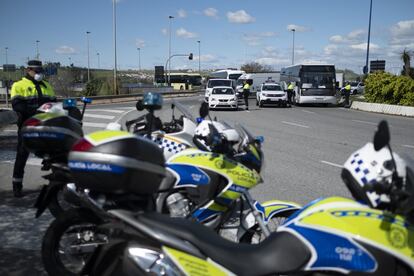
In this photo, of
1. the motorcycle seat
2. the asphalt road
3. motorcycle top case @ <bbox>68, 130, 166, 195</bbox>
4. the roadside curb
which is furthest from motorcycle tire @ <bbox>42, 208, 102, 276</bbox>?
the roadside curb

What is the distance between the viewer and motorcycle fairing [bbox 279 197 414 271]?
→ 2.29 metres

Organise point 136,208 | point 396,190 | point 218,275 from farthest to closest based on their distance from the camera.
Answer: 1. point 136,208
2. point 218,275
3. point 396,190

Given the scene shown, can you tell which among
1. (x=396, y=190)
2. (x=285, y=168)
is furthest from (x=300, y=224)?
(x=285, y=168)

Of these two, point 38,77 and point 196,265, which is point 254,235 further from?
point 38,77

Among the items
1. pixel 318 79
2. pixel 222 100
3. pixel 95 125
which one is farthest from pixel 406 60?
pixel 95 125

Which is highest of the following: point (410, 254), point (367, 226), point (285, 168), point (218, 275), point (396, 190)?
point (396, 190)

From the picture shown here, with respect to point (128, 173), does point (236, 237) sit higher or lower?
lower

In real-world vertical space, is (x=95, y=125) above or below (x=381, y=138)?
below

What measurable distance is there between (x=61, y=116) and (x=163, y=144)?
47.2 inches

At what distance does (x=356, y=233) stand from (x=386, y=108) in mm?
24260

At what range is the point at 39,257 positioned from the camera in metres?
4.08

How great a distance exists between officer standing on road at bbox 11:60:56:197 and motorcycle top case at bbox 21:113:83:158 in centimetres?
226

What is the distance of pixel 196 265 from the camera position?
2377mm

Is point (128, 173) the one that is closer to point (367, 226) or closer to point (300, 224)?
point (300, 224)
